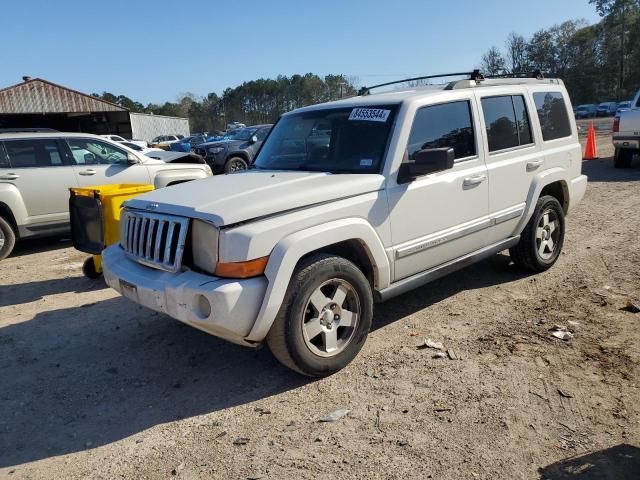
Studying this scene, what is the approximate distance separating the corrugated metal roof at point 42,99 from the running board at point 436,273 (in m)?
34.5

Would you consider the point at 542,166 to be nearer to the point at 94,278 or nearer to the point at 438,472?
the point at 438,472

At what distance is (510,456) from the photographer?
269 cm

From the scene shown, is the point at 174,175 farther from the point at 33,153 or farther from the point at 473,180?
the point at 473,180

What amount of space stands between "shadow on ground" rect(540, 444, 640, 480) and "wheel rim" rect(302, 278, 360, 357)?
1.49 m

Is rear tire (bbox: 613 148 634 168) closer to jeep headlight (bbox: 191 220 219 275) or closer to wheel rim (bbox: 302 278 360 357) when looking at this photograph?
wheel rim (bbox: 302 278 360 357)

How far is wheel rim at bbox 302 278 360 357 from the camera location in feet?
11.3

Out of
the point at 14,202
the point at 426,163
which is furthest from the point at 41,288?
the point at 426,163

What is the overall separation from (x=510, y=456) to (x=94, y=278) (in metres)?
5.15

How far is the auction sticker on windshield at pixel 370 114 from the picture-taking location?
4.04m

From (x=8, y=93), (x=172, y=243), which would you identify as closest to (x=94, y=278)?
(x=172, y=243)

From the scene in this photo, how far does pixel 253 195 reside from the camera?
11.3 ft

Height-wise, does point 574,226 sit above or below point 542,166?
below

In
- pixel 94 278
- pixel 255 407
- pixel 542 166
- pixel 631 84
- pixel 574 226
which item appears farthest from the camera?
pixel 631 84

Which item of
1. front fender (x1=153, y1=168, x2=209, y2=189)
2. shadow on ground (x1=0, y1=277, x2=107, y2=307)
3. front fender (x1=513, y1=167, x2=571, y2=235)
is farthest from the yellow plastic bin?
front fender (x1=513, y1=167, x2=571, y2=235)
